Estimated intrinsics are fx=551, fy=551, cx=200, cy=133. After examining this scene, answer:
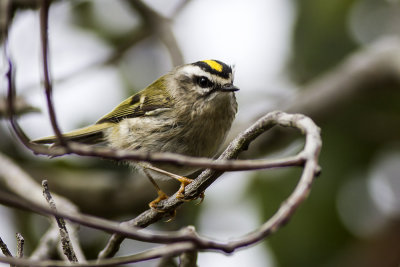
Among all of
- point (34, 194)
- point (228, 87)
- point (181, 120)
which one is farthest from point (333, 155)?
point (34, 194)

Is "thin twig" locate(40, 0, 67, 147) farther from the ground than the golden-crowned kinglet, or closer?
farther from the ground

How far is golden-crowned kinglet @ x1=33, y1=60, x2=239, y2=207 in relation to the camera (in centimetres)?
323

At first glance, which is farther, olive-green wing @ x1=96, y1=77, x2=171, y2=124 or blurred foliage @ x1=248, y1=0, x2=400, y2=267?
blurred foliage @ x1=248, y1=0, x2=400, y2=267

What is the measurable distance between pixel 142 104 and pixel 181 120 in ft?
1.45

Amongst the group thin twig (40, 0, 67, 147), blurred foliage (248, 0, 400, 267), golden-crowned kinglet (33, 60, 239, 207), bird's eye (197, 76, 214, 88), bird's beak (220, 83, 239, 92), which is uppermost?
thin twig (40, 0, 67, 147)

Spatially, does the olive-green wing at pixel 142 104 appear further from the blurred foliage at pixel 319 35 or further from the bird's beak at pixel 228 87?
the blurred foliage at pixel 319 35

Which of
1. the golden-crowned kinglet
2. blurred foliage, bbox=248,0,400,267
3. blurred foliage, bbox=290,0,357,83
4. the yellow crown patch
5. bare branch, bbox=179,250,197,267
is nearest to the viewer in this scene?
bare branch, bbox=179,250,197,267

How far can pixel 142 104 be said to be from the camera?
12.0 feet

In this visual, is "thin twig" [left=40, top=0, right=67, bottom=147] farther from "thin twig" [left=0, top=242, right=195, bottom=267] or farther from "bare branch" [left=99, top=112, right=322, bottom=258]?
"bare branch" [left=99, top=112, right=322, bottom=258]

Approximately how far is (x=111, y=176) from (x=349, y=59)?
2237 millimetres

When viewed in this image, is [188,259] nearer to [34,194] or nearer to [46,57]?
[46,57]

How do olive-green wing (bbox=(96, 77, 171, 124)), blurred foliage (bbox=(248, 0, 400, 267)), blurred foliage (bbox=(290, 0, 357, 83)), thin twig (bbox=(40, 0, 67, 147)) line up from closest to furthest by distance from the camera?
thin twig (bbox=(40, 0, 67, 147)) < olive-green wing (bbox=(96, 77, 171, 124)) < blurred foliage (bbox=(248, 0, 400, 267)) < blurred foliage (bbox=(290, 0, 357, 83))

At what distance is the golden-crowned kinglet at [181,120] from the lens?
3.23m

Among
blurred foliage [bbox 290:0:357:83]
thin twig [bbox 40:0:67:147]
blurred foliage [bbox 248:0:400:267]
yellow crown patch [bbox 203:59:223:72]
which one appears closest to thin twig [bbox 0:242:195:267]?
thin twig [bbox 40:0:67:147]
